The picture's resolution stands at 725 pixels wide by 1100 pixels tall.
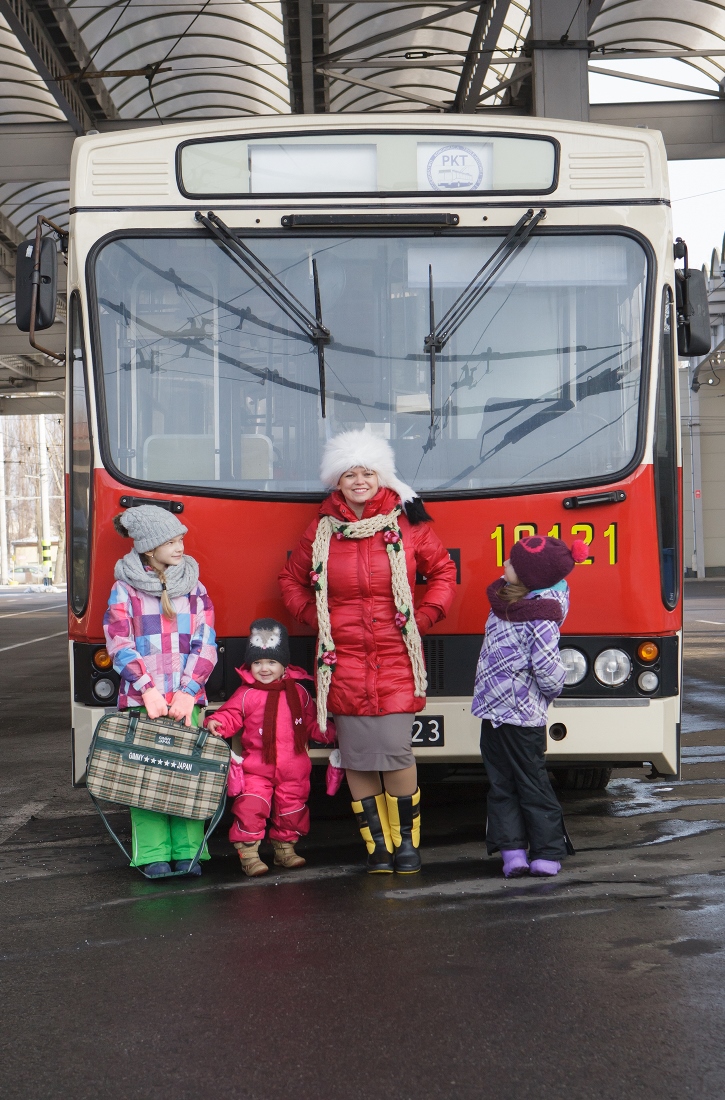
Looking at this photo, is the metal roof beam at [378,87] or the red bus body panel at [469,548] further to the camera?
the metal roof beam at [378,87]

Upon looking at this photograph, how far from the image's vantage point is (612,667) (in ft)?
16.8

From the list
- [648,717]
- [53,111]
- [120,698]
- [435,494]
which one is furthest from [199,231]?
[53,111]

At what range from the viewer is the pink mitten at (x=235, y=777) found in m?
5.07

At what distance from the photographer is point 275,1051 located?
3.14 meters

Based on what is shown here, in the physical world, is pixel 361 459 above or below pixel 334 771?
above

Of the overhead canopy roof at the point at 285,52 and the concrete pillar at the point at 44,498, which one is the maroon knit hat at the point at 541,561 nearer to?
the overhead canopy roof at the point at 285,52

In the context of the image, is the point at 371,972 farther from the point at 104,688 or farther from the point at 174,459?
the point at 174,459

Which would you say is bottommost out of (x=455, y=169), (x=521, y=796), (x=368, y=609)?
(x=521, y=796)

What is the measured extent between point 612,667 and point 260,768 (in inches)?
60.1

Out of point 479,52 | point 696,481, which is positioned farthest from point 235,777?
point 696,481

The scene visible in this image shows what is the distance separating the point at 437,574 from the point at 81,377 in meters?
1.77

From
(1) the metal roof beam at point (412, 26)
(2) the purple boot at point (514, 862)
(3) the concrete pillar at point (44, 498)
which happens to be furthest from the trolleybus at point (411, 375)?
(3) the concrete pillar at point (44, 498)

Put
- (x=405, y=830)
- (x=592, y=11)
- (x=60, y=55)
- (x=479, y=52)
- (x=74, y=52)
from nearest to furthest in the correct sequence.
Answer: (x=405, y=830), (x=592, y=11), (x=479, y=52), (x=74, y=52), (x=60, y=55)

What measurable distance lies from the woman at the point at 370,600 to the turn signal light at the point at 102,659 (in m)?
0.82
